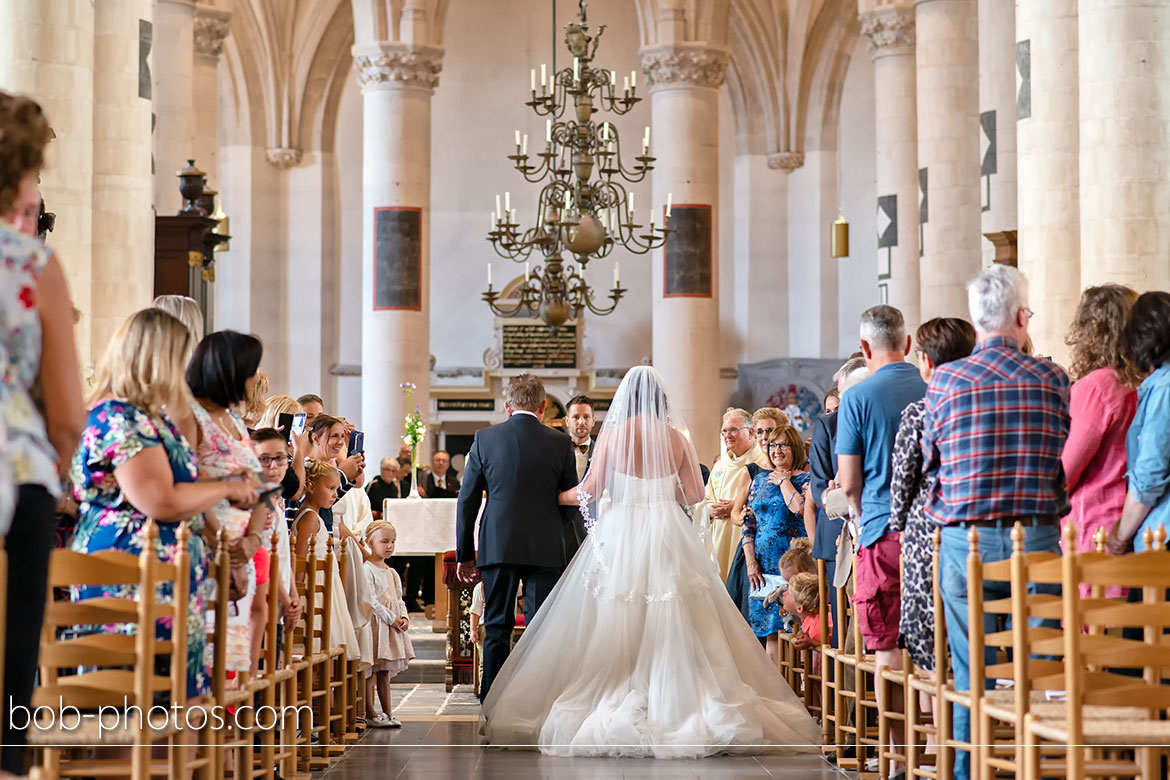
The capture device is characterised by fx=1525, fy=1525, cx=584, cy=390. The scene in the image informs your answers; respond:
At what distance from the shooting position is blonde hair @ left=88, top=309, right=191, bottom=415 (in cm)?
402

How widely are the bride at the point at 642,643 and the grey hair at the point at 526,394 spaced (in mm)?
409

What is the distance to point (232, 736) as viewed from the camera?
524 centimetres

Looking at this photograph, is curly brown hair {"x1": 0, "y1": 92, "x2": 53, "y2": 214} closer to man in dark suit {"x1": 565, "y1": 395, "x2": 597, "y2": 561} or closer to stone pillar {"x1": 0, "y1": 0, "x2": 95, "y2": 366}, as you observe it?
man in dark suit {"x1": 565, "y1": 395, "x2": 597, "y2": 561}

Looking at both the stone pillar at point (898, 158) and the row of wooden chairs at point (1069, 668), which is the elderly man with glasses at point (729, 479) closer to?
the row of wooden chairs at point (1069, 668)

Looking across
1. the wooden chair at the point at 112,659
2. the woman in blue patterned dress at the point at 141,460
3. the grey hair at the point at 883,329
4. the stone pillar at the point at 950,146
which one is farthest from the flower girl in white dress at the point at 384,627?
the stone pillar at the point at 950,146

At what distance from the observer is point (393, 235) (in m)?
16.9

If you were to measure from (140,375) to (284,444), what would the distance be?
5.89 feet

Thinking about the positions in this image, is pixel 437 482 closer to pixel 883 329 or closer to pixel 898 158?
pixel 898 158

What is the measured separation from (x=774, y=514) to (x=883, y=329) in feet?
7.73

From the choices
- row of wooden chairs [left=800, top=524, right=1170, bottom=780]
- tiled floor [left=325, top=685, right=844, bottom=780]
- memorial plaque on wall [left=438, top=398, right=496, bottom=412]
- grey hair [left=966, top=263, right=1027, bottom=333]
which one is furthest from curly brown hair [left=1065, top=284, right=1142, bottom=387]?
memorial plaque on wall [left=438, top=398, right=496, bottom=412]

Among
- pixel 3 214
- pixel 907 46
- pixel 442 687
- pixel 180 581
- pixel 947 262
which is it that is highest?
pixel 907 46

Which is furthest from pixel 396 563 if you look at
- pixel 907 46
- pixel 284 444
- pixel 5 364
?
pixel 5 364

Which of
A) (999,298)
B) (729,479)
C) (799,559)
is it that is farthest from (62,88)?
(999,298)

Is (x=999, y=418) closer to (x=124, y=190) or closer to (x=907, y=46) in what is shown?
(x=124, y=190)
